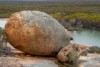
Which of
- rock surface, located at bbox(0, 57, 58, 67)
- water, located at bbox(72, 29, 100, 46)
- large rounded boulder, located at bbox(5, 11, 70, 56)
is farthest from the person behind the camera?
water, located at bbox(72, 29, 100, 46)

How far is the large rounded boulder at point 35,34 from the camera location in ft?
58.5

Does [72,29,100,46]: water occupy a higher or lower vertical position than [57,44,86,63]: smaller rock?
lower

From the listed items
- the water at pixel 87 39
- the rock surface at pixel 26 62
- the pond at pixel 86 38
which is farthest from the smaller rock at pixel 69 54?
the pond at pixel 86 38

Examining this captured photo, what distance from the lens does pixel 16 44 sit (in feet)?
60.1

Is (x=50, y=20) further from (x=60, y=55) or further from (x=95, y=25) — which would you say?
(x=95, y=25)

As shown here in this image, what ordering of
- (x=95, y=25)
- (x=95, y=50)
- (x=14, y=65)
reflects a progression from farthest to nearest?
(x=95, y=25)
(x=95, y=50)
(x=14, y=65)

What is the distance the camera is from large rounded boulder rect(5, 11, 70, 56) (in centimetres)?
1783

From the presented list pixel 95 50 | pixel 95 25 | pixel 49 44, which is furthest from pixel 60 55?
pixel 95 25

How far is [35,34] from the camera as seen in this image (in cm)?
1778

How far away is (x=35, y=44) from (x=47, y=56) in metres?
1.14

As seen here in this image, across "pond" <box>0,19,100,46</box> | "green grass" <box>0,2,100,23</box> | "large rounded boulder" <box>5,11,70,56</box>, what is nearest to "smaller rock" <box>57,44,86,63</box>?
"large rounded boulder" <box>5,11,70,56</box>

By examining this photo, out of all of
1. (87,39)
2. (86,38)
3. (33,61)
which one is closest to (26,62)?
(33,61)

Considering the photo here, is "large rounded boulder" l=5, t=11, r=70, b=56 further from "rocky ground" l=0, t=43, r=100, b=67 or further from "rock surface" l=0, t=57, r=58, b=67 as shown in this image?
"rock surface" l=0, t=57, r=58, b=67

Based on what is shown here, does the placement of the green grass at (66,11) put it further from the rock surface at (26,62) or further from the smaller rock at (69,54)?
the rock surface at (26,62)
